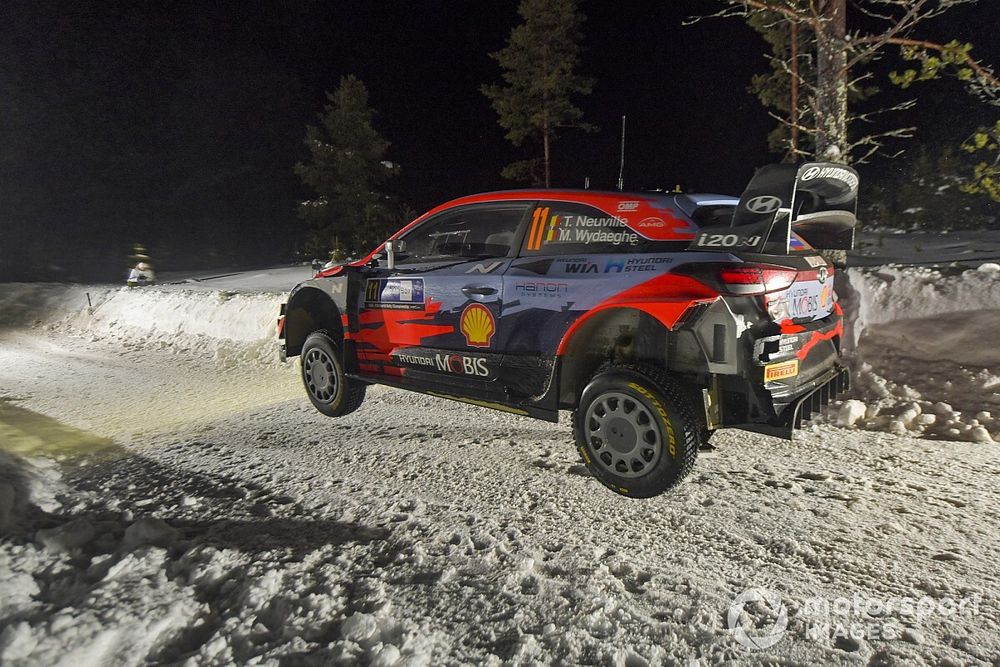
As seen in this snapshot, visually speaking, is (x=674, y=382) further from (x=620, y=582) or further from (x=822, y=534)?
(x=620, y=582)

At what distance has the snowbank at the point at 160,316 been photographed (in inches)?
386

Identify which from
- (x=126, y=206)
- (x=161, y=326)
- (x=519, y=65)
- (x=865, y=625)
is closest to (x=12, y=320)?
(x=161, y=326)

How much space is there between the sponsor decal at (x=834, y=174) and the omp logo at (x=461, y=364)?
248 centimetres

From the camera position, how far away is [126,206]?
146 feet

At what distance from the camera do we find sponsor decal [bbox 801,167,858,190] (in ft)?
12.2

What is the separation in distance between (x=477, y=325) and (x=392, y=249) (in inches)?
51.2

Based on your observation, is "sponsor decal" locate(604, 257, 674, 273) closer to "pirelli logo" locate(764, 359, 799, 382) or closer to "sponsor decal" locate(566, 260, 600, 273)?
"sponsor decal" locate(566, 260, 600, 273)

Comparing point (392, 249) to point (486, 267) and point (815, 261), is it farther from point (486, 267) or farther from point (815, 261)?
point (815, 261)

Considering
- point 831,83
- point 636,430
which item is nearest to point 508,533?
point 636,430

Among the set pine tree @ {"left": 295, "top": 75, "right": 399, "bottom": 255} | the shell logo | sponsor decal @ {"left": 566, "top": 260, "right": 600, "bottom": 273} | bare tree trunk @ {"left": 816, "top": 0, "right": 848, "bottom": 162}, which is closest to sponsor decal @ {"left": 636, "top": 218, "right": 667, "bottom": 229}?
sponsor decal @ {"left": 566, "top": 260, "right": 600, "bottom": 273}

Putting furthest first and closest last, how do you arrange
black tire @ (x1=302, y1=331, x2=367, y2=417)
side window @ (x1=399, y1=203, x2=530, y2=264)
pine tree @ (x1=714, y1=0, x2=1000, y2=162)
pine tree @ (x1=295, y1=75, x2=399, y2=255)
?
pine tree @ (x1=295, y1=75, x2=399, y2=255)
pine tree @ (x1=714, y1=0, x2=1000, y2=162)
black tire @ (x1=302, y1=331, x2=367, y2=417)
side window @ (x1=399, y1=203, x2=530, y2=264)

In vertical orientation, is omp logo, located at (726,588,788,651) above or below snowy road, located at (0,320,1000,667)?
below

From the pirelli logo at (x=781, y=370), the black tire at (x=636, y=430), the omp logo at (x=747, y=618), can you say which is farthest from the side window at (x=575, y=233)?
the omp logo at (x=747, y=618)

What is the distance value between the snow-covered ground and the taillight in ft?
4.13
